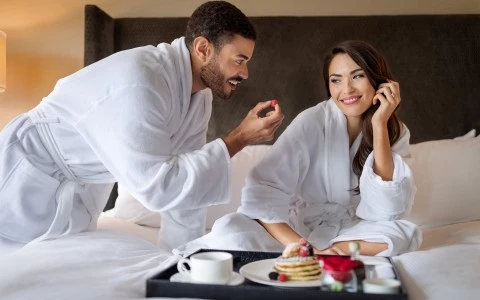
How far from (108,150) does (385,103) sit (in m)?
0.80

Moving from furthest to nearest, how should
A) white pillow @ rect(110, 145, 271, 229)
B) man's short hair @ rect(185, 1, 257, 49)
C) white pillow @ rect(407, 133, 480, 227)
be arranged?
white pillow @ rect(110, 145, 271, 229) → white pillow @ rect(407, 133, 480, 227) → man's short hair @ rect(185, 1, 257, 49)

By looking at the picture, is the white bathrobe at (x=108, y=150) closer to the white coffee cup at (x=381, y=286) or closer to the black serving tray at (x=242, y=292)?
the black serving tray at (x=242, y=292)

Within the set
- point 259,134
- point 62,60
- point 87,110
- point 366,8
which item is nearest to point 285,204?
point 259,134

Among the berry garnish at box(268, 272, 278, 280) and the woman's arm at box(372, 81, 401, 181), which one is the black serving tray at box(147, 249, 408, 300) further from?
the woman's arm at box(372, 81, 401, 181)

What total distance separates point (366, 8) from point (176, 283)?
2122 millimetres

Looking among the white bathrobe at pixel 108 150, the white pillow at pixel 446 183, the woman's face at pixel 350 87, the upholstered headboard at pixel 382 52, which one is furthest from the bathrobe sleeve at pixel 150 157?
the upholstered headboard at pixel 382 52

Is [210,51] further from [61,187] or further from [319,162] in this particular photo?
[61,187]

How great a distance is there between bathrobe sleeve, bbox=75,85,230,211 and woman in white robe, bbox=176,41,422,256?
7.5 inches

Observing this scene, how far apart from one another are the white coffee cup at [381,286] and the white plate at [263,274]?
0.09 meters

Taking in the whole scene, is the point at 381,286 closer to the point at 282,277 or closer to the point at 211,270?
the point at 282,277

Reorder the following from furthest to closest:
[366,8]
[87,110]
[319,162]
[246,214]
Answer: [366,8], [319,162], [246,214], [87,110]

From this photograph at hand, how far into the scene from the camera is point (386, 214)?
59.8 inches

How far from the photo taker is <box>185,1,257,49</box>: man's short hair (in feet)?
5.35

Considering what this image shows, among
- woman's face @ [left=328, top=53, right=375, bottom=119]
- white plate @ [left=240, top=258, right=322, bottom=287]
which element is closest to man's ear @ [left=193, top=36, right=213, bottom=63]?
woman's face @ [left=328, top=53, right=375, bottom=119]
